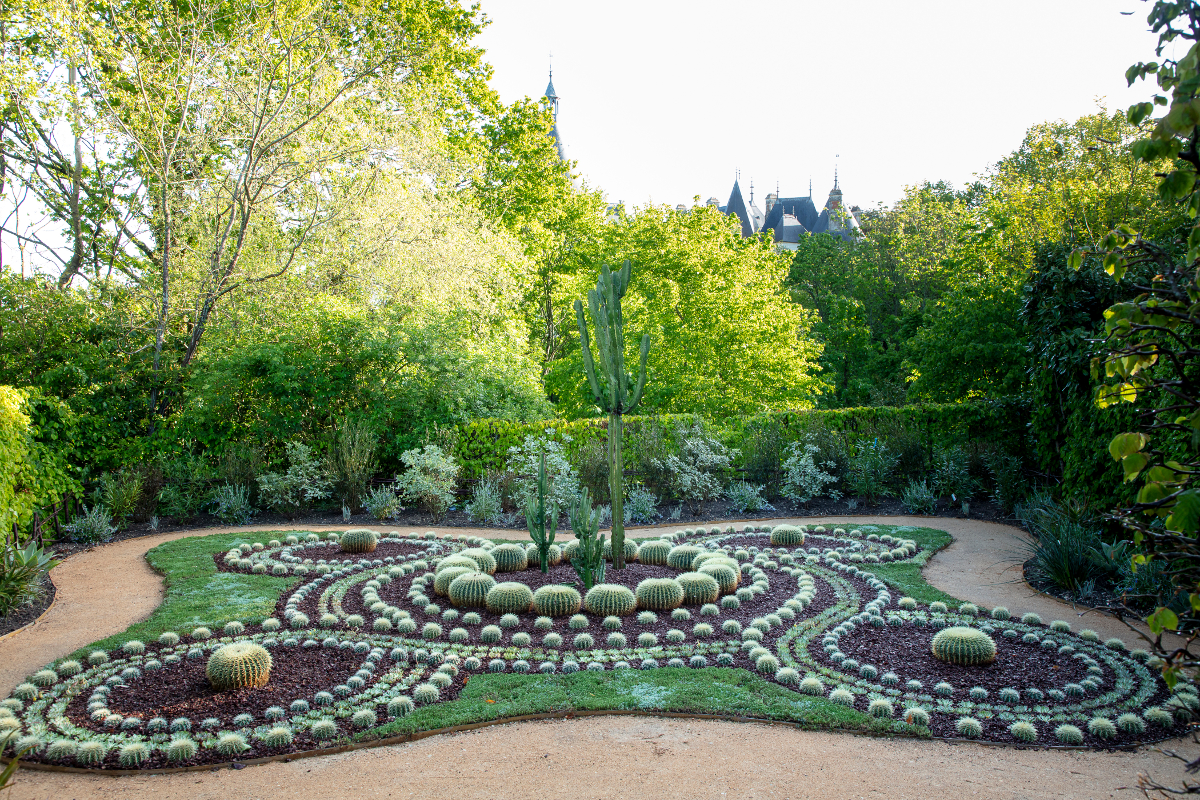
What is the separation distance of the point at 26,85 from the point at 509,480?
1066cm

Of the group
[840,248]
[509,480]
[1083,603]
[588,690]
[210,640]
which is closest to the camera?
[588,690]

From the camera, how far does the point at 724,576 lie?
7.07m

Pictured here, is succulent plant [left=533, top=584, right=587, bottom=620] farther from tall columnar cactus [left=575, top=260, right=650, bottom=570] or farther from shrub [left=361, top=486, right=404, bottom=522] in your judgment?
shrub [left=361, top=486, right=404, bottom=522]

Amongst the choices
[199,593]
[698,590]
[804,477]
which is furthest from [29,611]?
[804,477]

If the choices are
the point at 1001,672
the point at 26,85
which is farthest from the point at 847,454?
the point at 26,85

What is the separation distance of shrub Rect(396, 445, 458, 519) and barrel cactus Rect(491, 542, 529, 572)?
11.4 feet

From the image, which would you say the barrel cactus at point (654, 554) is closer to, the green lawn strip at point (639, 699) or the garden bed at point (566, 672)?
the garden bed at point (566, 672)

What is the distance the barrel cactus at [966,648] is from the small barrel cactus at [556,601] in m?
2.89

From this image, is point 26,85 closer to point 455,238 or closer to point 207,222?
point 207,222

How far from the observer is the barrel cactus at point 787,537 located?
8922 millimetres

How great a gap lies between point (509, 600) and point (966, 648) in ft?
11.8

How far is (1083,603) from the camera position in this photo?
22.2 feet

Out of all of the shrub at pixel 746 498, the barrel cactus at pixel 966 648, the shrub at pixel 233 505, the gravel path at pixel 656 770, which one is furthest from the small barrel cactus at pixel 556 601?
the shrub at pixel 233 505

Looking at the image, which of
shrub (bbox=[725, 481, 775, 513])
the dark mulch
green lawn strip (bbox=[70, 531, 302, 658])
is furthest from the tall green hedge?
the dark mulch
